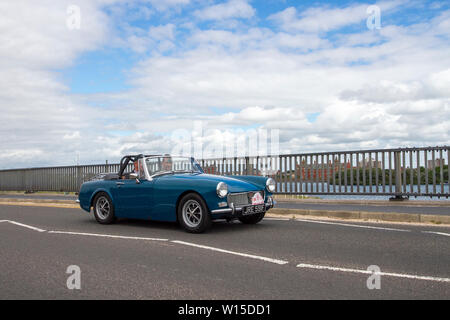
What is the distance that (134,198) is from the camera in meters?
9.24

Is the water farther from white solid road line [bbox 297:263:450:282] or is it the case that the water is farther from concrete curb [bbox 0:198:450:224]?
white solid road line [bbox 297:263:450:282]

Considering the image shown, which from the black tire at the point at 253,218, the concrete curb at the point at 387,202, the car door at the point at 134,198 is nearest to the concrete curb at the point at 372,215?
the black tire at the point at 253,218

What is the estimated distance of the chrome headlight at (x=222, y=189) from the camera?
7887 millimetres

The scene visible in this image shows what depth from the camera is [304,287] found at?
15.0ft

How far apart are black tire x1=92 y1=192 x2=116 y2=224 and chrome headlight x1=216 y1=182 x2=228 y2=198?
3002 mm

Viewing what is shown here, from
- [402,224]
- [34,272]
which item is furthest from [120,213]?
[402,224]

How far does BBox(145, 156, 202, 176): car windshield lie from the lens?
30.7ft

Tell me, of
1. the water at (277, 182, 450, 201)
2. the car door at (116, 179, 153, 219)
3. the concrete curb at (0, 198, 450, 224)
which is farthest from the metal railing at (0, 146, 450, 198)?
the car door at (116, 179, 153, 219)

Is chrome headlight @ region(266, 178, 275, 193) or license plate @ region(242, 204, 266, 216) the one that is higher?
chrome headlight @ region(266, 178, 275, 193)

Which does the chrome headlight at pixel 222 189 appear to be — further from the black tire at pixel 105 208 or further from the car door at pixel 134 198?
the black tire at pixel 105 208

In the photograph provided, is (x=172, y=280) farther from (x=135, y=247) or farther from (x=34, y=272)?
(x=135, y=247)

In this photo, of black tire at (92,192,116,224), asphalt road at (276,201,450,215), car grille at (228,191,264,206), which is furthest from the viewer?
asphalt road at (276,201,450,215)
